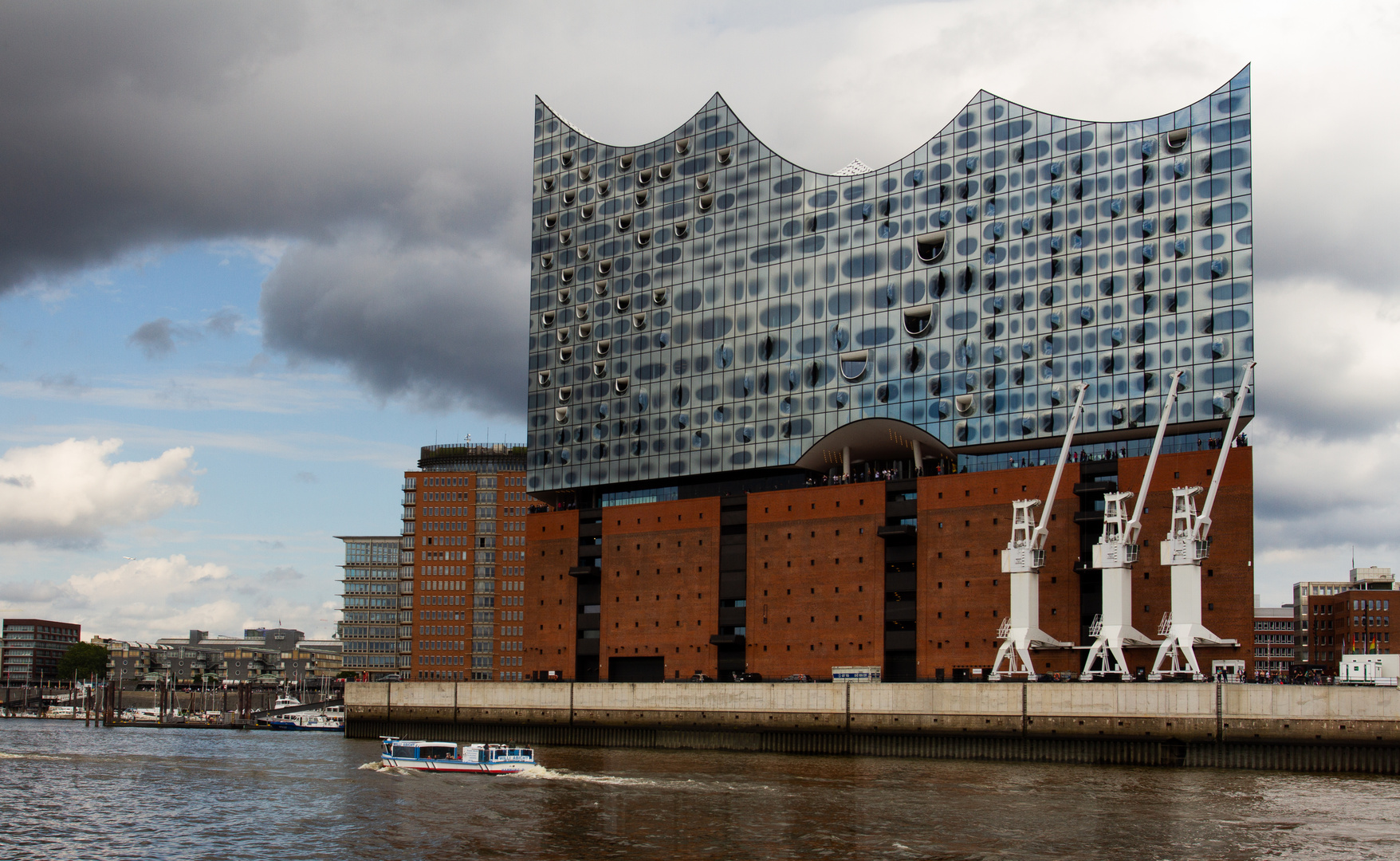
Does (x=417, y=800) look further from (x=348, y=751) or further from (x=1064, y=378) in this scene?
(x=1064, y=378)

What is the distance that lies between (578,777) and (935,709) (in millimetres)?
27555

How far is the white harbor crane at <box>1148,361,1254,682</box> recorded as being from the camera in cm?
8525

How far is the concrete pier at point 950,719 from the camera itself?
7812 cm

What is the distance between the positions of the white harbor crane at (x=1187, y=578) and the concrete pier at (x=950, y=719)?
3227 mm

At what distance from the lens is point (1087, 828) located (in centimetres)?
5328

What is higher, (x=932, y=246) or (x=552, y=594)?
(x=932, y=246)

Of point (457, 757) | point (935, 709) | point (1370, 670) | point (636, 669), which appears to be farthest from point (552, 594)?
point (1370, 670)

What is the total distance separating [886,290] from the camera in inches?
4277

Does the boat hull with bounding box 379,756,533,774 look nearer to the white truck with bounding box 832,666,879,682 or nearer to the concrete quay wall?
the concrete quay wall

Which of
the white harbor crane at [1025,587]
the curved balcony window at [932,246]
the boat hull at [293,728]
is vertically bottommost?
the boat hull at [293,728]

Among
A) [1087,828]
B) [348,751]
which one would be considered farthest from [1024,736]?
[348,751]

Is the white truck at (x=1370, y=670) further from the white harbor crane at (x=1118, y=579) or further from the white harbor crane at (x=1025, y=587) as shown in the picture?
the white harbor crane at (x=1025, y=587)

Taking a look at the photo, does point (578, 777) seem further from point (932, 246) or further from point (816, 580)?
point (932, 246)

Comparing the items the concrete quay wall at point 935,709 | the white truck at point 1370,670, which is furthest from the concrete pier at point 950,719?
the white truck at point 1370,670
